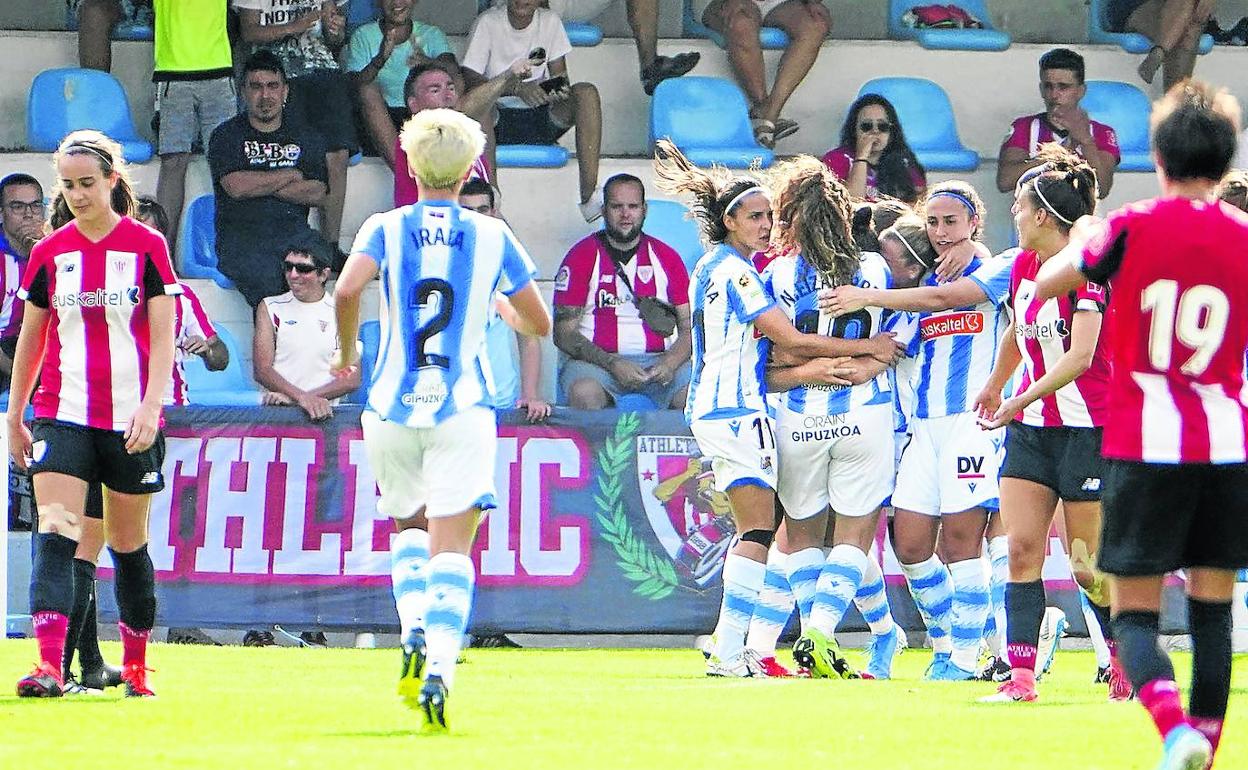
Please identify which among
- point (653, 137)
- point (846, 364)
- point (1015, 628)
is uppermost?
point (653, 137)

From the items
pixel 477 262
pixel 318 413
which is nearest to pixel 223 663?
pixel 318 413

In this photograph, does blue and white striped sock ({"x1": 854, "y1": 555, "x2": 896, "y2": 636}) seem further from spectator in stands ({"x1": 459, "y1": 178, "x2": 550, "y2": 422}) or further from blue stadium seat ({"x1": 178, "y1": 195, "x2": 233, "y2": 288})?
blue stadium seat ({"x1": 178, "y1": 195, "x2": 233, "y2": 288})

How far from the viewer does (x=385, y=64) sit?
594 inches

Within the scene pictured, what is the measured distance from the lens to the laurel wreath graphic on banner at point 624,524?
38.9ft

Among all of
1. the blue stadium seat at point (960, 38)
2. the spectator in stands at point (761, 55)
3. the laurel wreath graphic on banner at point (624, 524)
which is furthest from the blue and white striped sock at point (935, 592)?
the blue stadium seat at point (960, 38)

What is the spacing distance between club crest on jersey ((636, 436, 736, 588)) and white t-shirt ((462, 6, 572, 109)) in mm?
4394

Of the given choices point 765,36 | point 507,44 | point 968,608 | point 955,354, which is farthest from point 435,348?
point 765,36

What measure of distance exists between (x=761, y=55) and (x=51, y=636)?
995cm

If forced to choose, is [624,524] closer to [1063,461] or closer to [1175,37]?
[1063,461]

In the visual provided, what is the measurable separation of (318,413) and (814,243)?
396 cm

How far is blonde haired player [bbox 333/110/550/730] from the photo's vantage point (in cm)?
643

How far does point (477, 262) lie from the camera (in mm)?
6520

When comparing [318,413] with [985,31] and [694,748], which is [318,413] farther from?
[985,31]

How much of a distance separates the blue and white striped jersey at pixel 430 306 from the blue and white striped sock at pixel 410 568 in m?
0.47
